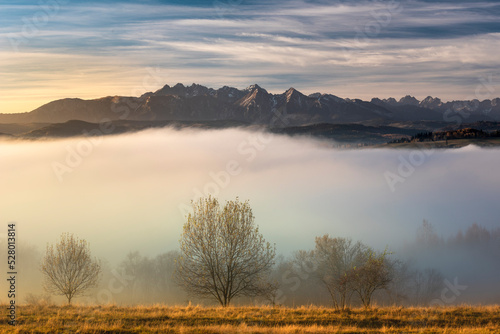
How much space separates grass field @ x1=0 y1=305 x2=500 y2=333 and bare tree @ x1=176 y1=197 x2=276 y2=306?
15654mm

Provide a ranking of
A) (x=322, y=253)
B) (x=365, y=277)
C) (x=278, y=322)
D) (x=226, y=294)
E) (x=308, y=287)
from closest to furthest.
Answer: (x=278, y=322), (x=226, y=294), (x=365, y=277), (x=322, y=253), (x=308, y=287)

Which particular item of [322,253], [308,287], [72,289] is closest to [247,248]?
[72,289]

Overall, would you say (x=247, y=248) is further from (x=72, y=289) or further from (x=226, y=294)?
(x=72, y=289)

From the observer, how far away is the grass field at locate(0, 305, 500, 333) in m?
30.4

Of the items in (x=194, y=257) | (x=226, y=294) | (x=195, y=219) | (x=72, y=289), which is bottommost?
(x=72, y=289)

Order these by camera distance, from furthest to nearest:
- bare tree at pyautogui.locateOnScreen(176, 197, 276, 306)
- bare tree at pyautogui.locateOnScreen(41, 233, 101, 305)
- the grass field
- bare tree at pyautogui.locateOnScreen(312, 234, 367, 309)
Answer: bare tree at pyautogui.locateOnScreen(312, 234, 367, 309)
bare tree at pyautogui.locateOnScreen(41, 233, 101, 305)
bare tree at pyautogui.locateOnScreen(176, 197, 276, 306)
the grass field

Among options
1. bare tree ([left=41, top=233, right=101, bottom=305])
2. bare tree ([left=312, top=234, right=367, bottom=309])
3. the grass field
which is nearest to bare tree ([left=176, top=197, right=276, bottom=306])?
the grass field

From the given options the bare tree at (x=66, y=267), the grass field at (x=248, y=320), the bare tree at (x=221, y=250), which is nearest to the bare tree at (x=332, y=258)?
the bare tree at (x=221, y=250)

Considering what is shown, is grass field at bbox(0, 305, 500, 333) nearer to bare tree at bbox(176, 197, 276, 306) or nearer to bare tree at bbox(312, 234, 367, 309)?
bare tree at bbox(176, 197, 276, 306)

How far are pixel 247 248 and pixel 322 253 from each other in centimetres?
6281

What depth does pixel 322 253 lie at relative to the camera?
116 metres

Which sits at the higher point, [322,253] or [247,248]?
[247,248]

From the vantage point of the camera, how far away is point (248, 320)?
1356 inches

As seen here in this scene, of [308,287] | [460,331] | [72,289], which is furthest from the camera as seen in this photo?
[308,287]
